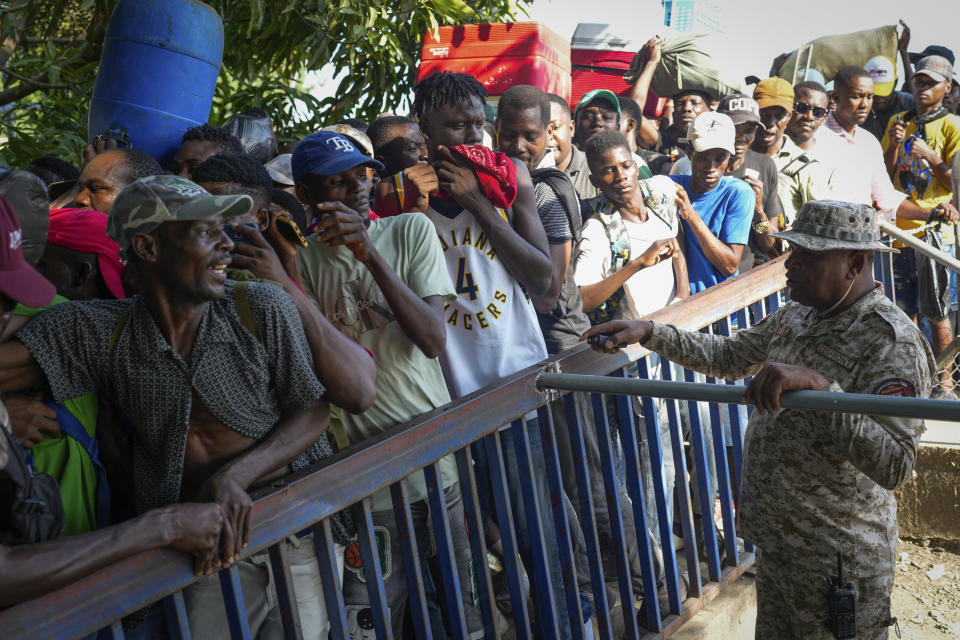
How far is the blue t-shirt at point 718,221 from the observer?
477 cm

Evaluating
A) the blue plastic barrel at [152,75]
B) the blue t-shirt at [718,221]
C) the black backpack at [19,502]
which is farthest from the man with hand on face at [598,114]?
the black backpack at [19,502]

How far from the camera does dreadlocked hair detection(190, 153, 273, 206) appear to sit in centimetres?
266

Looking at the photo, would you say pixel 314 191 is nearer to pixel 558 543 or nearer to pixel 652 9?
pixel 558 543

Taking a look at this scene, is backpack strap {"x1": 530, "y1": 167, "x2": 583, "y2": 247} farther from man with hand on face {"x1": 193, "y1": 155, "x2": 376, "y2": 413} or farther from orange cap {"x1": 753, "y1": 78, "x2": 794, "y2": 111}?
orange cap {"x1": 753, "y1": 78, "x2": 794, "y2": 111}

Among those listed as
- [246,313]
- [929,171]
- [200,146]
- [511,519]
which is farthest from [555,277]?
[929,171]

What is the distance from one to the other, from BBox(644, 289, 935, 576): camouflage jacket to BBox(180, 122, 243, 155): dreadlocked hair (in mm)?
2289

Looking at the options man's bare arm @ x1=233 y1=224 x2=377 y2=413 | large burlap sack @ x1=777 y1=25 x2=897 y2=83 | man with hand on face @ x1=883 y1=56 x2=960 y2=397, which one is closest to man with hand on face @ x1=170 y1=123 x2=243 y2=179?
man's bare arm @ x1=233 y1=224 x2=377 y2=413

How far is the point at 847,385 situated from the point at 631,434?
762mm

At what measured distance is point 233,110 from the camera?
6668mm

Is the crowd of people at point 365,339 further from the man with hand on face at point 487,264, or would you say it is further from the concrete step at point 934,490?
the concrete step at point 934,490

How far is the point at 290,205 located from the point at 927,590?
4.22 metres

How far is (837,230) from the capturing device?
2.77 metres

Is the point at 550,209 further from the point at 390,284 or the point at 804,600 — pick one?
the point at 804,600

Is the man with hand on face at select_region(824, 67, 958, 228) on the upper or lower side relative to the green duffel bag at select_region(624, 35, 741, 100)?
lower
